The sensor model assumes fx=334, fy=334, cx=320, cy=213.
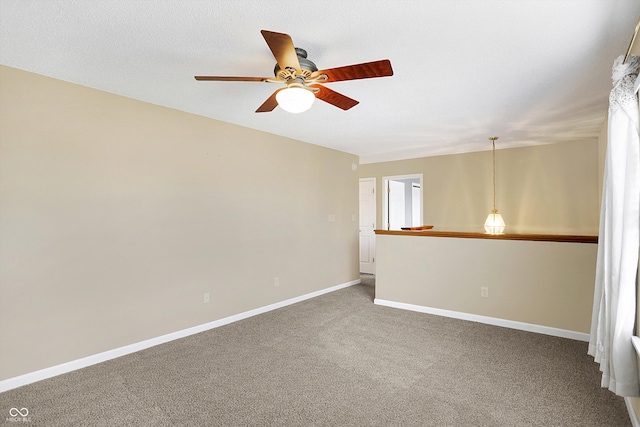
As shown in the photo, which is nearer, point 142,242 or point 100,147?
point 100,147

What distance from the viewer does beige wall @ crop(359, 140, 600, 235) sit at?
Result: 4.91 m

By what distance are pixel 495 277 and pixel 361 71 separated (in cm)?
313

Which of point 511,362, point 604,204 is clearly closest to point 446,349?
point 511,362

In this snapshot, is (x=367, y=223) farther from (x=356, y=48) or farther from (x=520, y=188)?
(x=356, y=48)

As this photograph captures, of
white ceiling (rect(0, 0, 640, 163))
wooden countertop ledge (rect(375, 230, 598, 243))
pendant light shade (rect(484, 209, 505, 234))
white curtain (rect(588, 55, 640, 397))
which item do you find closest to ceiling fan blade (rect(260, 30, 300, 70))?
white ceiling (rect(0, 0, 640, 163))

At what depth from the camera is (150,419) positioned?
82.7 inches

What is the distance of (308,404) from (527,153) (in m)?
5.12

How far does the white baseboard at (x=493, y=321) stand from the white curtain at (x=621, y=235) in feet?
5.44

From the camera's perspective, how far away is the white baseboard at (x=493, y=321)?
135 inches

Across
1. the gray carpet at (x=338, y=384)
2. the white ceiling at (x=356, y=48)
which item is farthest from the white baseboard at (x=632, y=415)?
the white ceiling at (x=356, y=48)

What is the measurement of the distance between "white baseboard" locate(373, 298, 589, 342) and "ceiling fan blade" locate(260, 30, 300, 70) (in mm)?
3530

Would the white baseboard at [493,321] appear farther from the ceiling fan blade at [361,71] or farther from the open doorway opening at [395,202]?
the ceiling fan blade at [361,71]

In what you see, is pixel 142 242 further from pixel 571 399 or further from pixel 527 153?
pixel 527 153

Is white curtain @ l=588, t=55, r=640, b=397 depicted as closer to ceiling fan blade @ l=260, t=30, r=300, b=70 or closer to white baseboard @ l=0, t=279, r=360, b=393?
ceiling fan blade @ l=260, t=30, r=300, b=70
